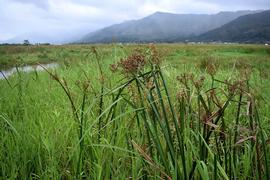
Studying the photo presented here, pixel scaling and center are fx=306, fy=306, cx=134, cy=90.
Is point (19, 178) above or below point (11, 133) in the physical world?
below

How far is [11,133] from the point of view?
2484mm

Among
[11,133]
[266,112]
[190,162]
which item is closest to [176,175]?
[190,162]

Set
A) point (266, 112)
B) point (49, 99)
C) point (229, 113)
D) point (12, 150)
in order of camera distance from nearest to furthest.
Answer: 1. point (12, 150)
2. point (229, 113)
3. point (266, 112)
4. point (49, 99)

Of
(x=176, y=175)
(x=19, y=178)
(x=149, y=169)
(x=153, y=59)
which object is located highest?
(x=153, y=59)

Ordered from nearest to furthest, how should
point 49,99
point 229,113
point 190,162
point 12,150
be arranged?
point 190,162, point 12,150, point 229,113, point 49,99

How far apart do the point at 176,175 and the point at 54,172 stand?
2.76ft

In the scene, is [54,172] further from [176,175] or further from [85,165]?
[176,175]

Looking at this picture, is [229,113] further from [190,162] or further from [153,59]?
[153,59]

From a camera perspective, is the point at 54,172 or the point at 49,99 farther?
the point at 49,99

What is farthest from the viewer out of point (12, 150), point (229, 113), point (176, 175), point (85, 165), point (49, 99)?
point (49, 99)

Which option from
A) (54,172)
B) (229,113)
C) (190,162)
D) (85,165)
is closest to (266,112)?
(229,113)

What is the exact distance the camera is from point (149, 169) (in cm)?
192

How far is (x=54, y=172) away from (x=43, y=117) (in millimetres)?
1084

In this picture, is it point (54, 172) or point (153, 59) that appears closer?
point (153, 59)
